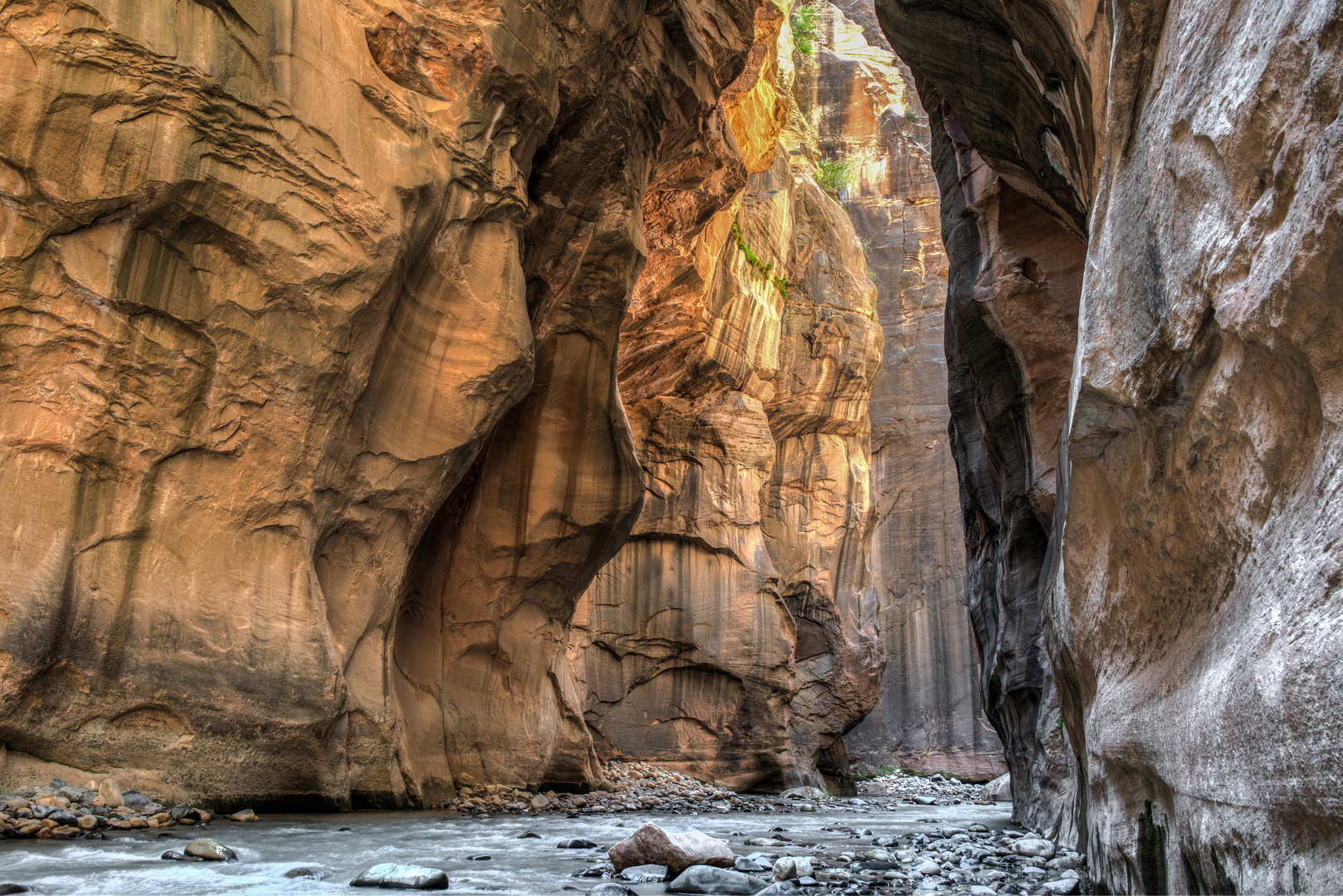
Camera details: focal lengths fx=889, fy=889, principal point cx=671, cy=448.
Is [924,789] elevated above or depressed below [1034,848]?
below

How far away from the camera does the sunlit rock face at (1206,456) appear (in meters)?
2.00

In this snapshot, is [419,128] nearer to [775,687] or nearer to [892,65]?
[775,687]

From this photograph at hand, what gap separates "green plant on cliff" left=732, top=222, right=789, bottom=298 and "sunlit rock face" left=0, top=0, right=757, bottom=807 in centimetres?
857

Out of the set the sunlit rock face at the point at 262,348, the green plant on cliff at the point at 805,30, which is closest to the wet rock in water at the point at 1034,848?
the sunlit rock face at the point at 262,348

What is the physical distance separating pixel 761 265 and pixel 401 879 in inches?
707

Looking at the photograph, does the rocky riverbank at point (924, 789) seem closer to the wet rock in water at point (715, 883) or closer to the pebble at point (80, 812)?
the wet rock in water at point (715, 883)

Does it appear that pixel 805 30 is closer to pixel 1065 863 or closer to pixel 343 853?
pixel 1065 863

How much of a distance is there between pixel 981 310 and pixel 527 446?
6156 millimetres

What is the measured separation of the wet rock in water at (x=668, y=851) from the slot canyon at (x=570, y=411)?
0.05m

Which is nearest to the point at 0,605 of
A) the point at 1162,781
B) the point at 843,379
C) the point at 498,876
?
the point at 498,876

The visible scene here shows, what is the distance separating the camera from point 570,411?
1250 centimetres

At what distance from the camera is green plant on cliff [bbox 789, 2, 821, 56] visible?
37000mm

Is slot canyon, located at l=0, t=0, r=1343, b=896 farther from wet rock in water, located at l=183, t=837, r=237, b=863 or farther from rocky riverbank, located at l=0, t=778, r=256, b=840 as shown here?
wet rock in water, located at l=183, t=837, r=237, b=863

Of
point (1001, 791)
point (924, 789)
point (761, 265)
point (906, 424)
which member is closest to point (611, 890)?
point (1001, 791)
